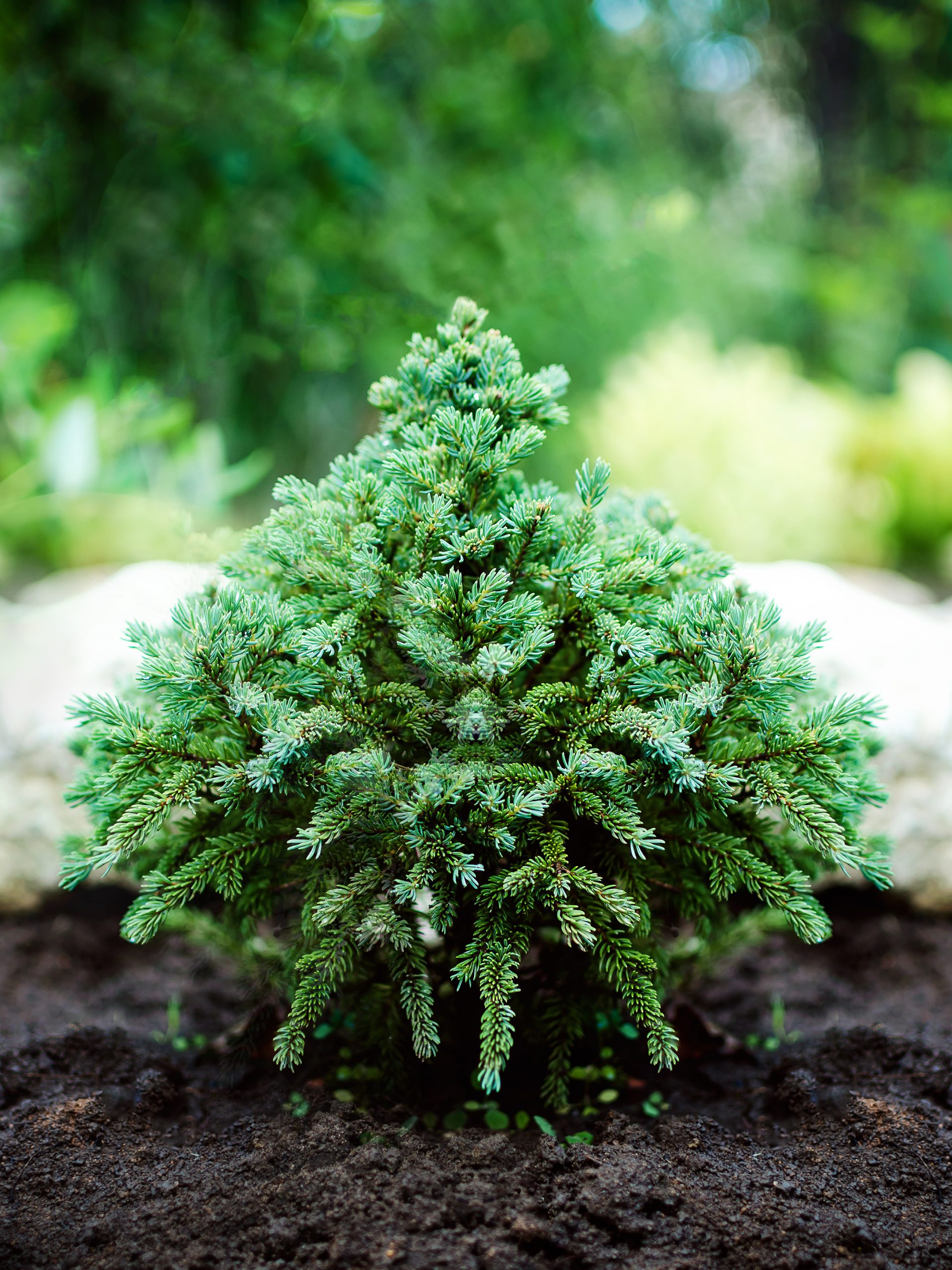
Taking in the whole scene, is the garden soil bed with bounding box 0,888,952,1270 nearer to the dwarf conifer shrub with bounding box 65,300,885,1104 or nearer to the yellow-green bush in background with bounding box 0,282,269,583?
the dwarf conifer shrub with bounding box 65,300,885,1104

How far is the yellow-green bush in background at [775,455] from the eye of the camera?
5.15 m

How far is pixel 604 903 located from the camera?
121 centimetres

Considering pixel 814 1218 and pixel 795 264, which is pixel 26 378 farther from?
pixel 795 264

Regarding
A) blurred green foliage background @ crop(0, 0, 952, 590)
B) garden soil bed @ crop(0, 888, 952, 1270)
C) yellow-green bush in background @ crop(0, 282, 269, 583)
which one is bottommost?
garden soil bed @ crop(0, 888, 952, 1270)

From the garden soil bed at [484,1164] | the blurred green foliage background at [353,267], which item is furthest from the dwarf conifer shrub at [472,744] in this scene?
the blurred green foliage background at [353,267]

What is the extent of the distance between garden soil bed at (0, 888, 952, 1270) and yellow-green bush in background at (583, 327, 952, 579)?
9.99 ft

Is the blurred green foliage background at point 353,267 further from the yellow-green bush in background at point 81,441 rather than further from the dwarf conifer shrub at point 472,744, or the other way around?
the dwarf conifer shrub at point 472,744

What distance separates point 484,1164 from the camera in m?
1.26

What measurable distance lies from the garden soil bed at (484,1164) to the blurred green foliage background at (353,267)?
3.10ft

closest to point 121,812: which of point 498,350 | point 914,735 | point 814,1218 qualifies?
point 498,350

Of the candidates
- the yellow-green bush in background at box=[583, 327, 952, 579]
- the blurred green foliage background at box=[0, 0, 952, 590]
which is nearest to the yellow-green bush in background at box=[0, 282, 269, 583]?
the blurred green foliage background at box=[0, 0, 952, 590]

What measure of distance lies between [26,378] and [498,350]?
2.43 meters

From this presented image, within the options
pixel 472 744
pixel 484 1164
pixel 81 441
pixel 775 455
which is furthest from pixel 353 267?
pixel 484 1164

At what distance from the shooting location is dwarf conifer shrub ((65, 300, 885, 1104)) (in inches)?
48.0
